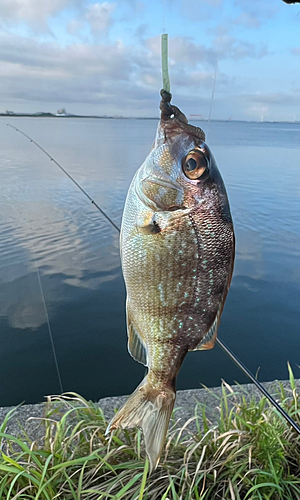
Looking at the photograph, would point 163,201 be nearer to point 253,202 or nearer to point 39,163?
point 253,202

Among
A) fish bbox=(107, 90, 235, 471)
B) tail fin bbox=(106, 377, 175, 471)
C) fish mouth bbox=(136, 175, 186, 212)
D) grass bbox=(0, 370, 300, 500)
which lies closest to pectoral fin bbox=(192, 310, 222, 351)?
fish bbox=(107, 90, 235, 471)

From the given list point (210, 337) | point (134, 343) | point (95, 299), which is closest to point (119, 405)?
point (134, 343)

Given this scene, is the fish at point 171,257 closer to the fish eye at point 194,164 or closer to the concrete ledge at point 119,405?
the fish eye at point 194,164

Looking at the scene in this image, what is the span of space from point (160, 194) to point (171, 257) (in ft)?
0.82

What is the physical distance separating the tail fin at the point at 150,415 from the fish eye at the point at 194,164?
83cm

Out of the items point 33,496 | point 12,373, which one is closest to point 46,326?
point 12,373

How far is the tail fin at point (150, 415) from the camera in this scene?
130 cm

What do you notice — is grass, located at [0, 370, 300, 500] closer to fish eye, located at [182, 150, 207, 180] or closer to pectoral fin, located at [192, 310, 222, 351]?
pectoral fin, located at [192, 310, 222, 351]

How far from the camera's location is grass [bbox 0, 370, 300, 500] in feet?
6.89

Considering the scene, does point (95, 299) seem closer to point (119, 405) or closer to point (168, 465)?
point (119, 405)

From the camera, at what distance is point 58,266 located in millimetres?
7211

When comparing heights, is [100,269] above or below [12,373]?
above

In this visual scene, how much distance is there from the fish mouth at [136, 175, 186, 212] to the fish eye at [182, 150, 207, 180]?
6cm

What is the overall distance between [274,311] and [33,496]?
4937 mm
